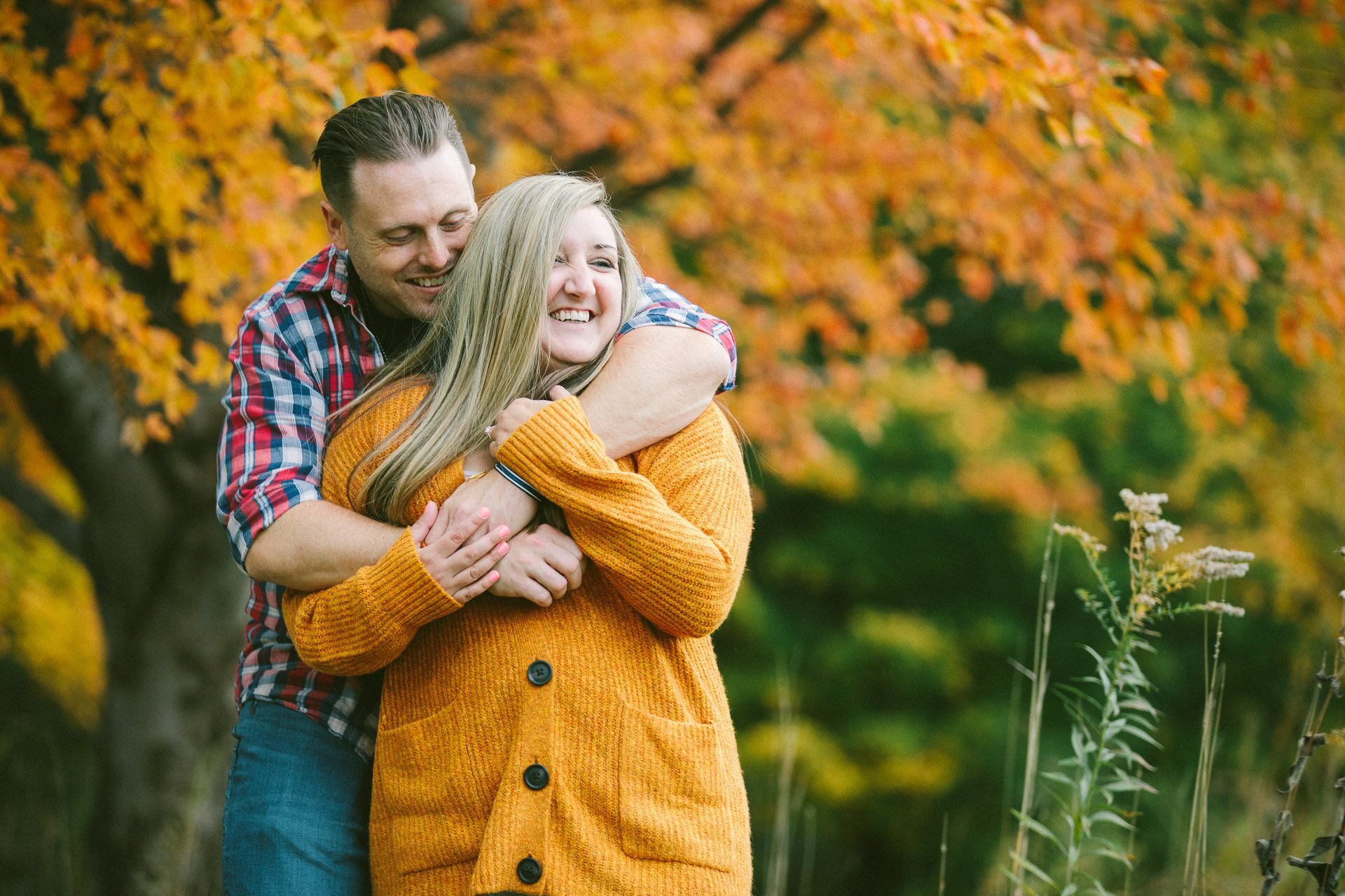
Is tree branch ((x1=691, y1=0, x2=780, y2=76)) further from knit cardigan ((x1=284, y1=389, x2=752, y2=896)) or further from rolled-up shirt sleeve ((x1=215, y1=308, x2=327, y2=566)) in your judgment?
knit cardigan ((x1=284, y1=389, x2=752, y2=896))

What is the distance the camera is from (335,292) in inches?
89.5

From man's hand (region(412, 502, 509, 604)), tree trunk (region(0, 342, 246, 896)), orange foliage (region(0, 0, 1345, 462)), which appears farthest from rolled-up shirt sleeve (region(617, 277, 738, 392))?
tree trunk (region(0, 342, 246, 896))

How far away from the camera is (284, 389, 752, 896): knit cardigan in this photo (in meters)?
1.76

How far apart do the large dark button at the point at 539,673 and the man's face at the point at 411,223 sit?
81 cm

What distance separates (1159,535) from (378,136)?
1646 mm

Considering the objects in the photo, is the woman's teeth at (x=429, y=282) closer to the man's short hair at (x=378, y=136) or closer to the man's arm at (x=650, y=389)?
the man's short hair at (x=378, y=136)

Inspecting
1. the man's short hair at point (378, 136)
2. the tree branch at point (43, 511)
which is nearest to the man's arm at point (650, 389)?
the man's short hair at point (378, 136)

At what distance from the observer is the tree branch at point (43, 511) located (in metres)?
5.13

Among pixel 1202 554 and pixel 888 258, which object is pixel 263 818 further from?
pixel 888 258

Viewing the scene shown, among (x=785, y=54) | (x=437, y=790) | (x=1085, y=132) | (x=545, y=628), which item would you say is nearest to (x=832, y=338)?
(x=785, y=54)

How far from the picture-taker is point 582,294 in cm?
201

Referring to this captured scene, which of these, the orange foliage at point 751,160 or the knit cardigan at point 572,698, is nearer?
the knit cardigan at point 572,698

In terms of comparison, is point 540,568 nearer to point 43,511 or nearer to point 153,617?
point 153,617

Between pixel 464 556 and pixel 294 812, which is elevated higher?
pixel 464 556
